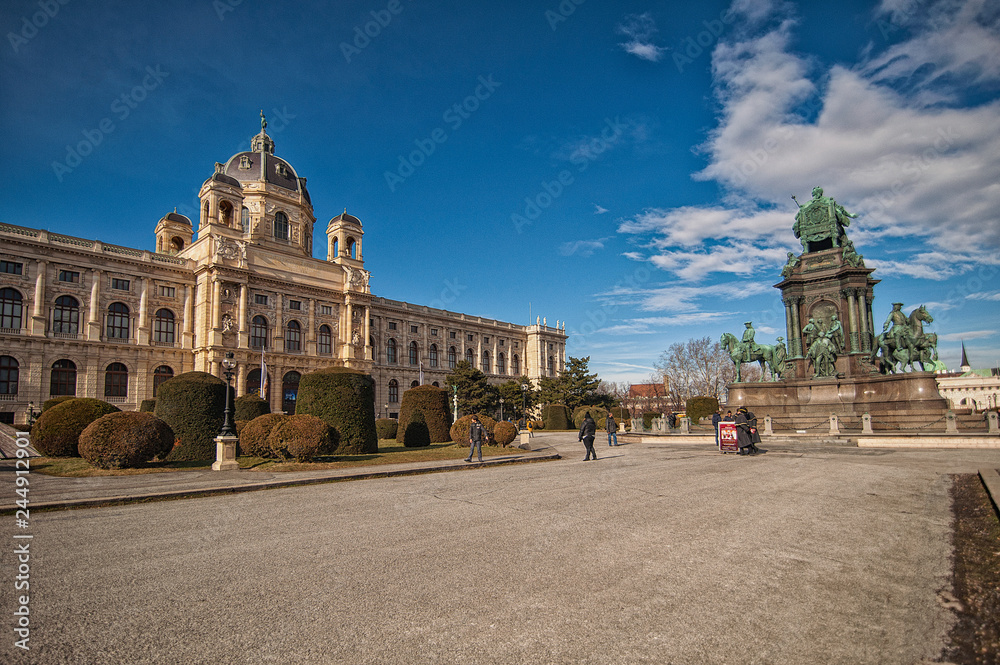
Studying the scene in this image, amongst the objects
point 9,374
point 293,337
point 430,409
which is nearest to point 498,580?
point 430,409

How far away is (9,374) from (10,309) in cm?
489

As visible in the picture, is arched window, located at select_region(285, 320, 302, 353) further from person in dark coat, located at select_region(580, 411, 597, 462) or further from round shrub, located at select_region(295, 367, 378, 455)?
person in dark coat, located at select_region(580, 411, 597, 462)

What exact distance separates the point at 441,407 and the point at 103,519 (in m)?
21.8

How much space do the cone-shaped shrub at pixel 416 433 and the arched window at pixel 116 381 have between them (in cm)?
3148

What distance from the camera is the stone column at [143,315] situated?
4556 centimetres

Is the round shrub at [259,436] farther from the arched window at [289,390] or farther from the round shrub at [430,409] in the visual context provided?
the arched window at [289,390]

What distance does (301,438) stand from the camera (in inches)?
672

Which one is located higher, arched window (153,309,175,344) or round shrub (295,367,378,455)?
arched window (153,309,175,344)

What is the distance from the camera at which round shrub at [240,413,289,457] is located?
18109 millimetres

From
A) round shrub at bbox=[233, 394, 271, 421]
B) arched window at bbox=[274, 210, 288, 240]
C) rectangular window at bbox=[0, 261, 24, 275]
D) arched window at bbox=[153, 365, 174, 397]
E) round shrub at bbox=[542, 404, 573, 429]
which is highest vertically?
arched window at bbox=[274, 210, 288, 240]

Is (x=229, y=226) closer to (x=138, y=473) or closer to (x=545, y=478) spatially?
(x=138, y=473)

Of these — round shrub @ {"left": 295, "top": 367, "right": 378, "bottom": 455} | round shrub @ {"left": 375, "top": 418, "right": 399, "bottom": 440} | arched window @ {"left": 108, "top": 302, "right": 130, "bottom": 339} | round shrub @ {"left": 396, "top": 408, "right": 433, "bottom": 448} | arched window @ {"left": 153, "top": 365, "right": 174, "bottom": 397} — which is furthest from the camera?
arched window @ {"left": 153, "top": 365, "right": 174, "bottom": 397}

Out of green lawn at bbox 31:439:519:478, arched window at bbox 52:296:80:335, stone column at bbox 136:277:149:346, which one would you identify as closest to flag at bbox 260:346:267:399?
stone column at bbox 136:277:149:346

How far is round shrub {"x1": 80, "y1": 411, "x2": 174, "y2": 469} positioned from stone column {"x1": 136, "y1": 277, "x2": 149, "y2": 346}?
35050mm
